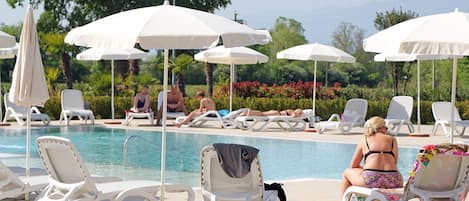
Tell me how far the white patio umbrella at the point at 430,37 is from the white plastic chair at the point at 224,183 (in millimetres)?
2067

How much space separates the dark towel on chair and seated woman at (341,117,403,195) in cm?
122

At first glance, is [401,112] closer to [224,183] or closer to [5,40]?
[5,40]

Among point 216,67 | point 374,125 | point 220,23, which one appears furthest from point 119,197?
point 216,67

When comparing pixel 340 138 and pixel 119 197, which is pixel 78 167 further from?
pixel 340 138

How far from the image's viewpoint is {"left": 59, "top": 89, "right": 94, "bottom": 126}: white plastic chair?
64.5ft

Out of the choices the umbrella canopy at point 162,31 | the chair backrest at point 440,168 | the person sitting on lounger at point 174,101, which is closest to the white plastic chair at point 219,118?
the person sitting on lounger at point 174,101

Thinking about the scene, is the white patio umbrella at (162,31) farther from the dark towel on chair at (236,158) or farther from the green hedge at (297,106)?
the green hedge at (297,106)

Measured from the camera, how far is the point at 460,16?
7.91m

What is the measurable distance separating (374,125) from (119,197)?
7.95 ft

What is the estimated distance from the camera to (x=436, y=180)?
22.3 feet

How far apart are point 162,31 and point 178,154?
24.6 ft

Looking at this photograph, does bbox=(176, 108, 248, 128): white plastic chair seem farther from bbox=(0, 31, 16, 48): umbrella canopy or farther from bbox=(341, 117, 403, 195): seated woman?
bbox=(341, 117, 403, 195): seated woman

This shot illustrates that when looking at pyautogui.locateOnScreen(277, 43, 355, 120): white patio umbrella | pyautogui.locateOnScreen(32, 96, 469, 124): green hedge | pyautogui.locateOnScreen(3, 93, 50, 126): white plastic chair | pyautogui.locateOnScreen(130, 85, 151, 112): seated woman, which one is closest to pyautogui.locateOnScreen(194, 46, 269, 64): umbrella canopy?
pyautogui.locateOnScreen(277, 43, 355, 120): white patio umbrella

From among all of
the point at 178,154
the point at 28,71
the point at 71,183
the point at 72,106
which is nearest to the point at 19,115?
the point at 72,106
